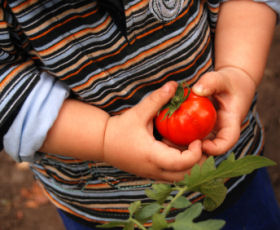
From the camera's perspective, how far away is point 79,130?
640 mm

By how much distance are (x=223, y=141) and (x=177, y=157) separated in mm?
114

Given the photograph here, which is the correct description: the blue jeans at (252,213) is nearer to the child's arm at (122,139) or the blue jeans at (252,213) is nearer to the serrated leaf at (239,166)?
the child's arm at (122,139)

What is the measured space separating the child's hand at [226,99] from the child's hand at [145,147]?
0.17 ft

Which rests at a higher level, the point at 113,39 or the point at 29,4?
the point at 29,4

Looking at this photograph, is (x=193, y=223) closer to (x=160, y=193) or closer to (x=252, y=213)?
(x=160, y=193)

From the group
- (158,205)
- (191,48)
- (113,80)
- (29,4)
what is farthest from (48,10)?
(158,205)

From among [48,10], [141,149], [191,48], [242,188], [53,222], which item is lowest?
[53,222]

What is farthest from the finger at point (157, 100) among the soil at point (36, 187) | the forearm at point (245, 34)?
the soil at point (36, 187)

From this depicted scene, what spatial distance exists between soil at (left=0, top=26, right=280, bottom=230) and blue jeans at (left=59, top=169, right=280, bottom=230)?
72 cm

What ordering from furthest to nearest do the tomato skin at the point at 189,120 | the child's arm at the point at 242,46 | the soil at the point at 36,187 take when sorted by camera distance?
the soil at the point at 36,187, the child's arm at the point at 242,46, the tomato skin at the point at 189,120

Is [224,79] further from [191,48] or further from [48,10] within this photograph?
[48,10]

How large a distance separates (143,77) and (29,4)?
264 millimetres

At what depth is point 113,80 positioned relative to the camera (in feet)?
2.15

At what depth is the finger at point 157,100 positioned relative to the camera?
577 mm
